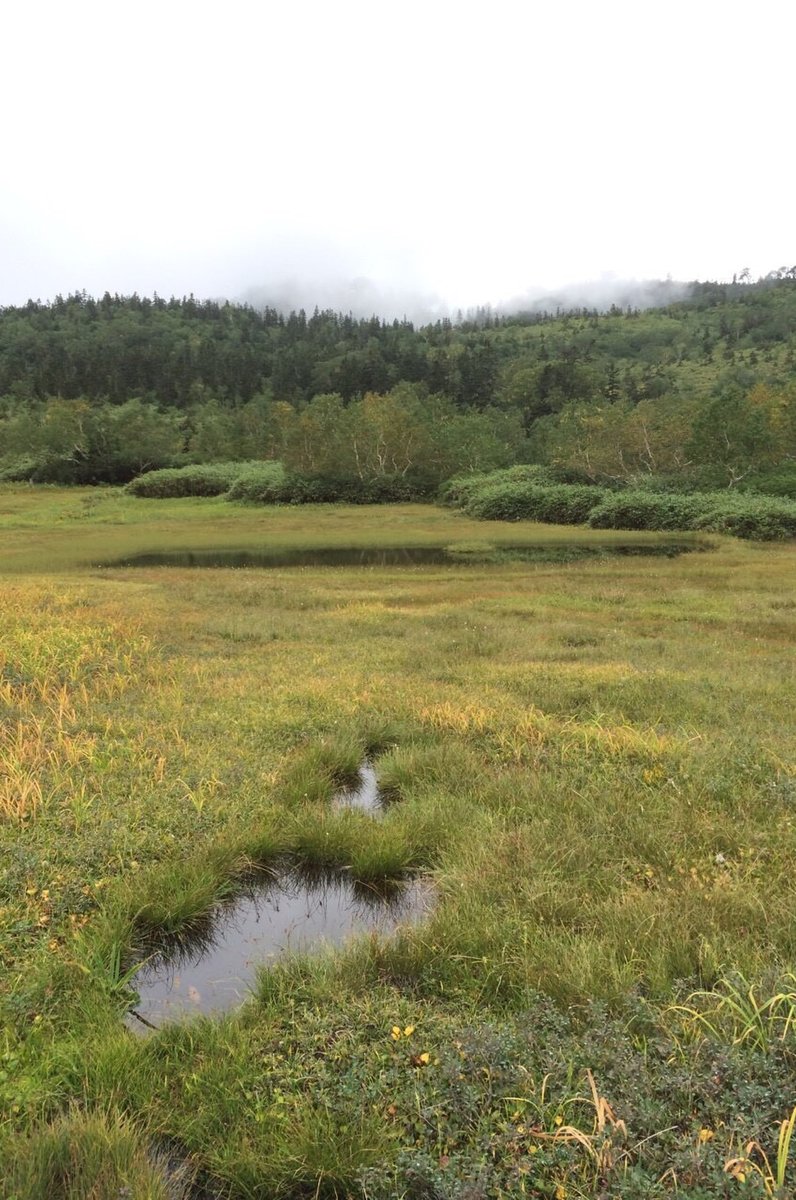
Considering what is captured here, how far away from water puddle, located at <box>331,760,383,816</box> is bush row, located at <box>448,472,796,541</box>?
159ft

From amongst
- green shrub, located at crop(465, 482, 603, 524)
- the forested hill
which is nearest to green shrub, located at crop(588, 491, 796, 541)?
green shrub, located at crop(465, 482, 603, 524)

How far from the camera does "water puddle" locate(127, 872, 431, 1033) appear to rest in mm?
4945

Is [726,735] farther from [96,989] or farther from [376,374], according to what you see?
[376,374]

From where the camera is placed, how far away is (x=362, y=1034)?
13.9 ft

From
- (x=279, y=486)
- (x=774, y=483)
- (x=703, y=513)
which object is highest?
(x=279, y=486)

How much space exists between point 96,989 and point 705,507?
5962 cm

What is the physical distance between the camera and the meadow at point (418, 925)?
133 inches

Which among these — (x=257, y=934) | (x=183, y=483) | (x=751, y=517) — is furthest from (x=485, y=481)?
(x=257, y=934)

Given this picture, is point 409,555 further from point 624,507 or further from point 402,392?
point 402,392

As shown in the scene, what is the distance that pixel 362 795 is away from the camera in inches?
340

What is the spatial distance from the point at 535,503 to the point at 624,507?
10.9 m

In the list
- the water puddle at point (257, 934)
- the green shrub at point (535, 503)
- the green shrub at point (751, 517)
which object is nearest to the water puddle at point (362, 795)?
the water puddle at point (257, 934)

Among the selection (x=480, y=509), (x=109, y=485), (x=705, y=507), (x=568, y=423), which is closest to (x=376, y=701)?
(x=705, y=507)

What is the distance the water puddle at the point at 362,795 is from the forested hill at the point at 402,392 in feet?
215
